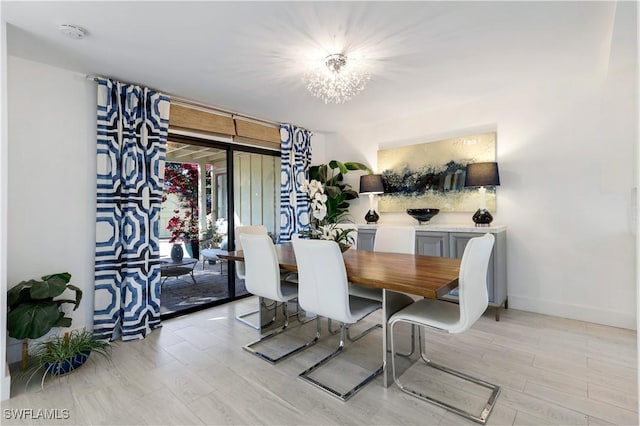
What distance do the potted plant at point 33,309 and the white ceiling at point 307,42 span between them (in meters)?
1.75

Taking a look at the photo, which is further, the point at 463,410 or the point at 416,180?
the point at 416,180

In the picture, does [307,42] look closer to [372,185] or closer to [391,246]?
→ [391,246]

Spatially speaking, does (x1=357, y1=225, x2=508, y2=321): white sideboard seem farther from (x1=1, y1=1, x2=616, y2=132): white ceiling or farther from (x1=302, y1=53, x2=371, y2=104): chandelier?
(x1=302, y1=53, x2=371, y2=104): chandelier

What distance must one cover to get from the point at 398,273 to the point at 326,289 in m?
0.48

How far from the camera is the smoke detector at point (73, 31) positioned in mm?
2076

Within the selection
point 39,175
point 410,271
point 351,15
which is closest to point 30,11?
point 39,175

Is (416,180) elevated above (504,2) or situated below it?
below

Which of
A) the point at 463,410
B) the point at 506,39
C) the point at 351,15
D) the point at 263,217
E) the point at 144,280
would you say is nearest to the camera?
the point at 463,410

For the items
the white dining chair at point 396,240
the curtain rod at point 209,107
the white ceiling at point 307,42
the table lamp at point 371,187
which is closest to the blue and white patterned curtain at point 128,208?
the curtain rod at point 209,107

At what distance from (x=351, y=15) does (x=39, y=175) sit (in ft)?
8.99

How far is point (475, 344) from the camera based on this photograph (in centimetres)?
269

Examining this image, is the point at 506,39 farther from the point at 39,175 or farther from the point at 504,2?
the point at 39,175

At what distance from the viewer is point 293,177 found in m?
4.73

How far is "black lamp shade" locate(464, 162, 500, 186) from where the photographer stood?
11.1ft
